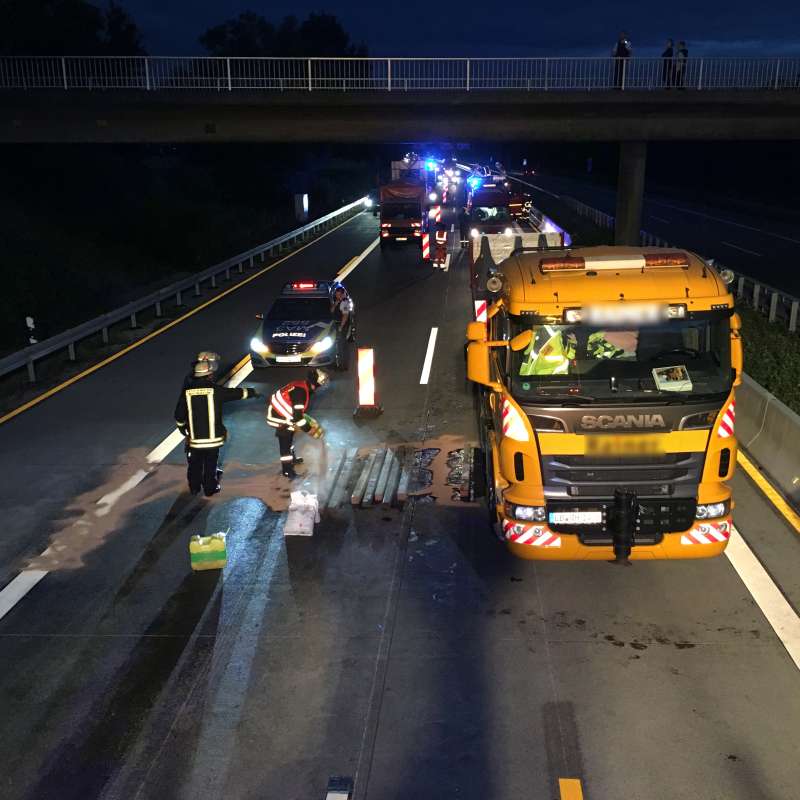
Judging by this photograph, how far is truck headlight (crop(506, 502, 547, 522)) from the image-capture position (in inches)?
316

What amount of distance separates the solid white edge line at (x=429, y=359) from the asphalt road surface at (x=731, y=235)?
13.3 metres

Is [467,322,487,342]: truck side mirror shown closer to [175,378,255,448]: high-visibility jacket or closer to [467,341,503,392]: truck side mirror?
[467,341,503,392]: truck side mirror

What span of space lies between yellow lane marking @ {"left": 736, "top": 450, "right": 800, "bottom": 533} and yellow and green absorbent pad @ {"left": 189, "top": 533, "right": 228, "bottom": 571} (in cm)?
617

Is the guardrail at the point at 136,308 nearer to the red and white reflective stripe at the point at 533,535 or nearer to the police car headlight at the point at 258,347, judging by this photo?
the police car headlight at the point at 258,347

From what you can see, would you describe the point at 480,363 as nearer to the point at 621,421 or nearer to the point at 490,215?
the point at 621,421

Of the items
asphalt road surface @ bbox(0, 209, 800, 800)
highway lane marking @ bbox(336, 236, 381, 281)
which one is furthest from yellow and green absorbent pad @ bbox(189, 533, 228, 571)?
highway lane marking @ bbox(336, 236, 381, 281)

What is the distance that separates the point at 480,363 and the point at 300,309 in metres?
10.1

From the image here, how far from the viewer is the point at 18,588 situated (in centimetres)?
885

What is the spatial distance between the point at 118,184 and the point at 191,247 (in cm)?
1539

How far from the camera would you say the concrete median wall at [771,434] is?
1066 centimetres

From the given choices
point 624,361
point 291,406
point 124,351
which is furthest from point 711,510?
point 124,351

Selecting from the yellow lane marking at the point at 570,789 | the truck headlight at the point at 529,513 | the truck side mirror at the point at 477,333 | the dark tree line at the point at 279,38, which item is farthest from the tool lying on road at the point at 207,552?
the dark tree line at the point at 279,38

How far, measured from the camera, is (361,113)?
3203 cm

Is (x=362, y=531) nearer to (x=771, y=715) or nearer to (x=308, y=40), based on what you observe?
(x=771, y=715)
